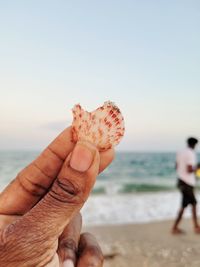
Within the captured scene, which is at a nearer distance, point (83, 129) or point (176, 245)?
point (83, 129)

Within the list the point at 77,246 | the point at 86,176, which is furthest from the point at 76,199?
the point at 77,246

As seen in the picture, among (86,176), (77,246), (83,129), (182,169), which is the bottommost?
(182,169)

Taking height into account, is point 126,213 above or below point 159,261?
below

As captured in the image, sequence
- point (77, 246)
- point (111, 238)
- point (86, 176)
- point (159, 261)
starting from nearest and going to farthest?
point (86, 176) → point (77, 246) → point (159, 261) → point (111, 238)

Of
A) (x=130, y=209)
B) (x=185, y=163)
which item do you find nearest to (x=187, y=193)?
(x=185, y=163)

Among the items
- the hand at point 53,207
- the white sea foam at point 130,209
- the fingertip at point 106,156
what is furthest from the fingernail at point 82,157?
the white sea foam at point 130,209

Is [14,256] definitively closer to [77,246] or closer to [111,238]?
[77,246]
